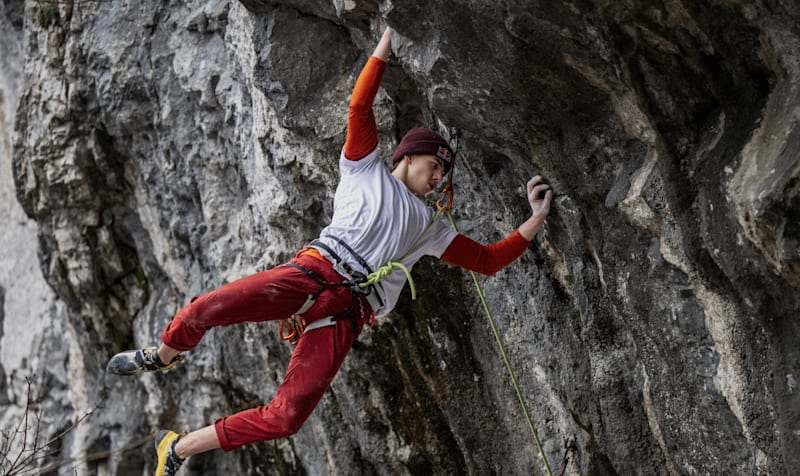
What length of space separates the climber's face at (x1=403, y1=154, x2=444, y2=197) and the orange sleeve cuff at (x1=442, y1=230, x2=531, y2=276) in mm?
296

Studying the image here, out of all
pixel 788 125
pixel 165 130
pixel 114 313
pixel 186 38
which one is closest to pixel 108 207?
pixel 114 313

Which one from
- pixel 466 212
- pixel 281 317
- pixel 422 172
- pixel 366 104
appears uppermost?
pixel 366 104

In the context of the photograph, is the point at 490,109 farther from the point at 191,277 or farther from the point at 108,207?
the point at 108,207

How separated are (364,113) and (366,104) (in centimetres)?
5

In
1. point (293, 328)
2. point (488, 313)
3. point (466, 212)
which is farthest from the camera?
point (466, 212)

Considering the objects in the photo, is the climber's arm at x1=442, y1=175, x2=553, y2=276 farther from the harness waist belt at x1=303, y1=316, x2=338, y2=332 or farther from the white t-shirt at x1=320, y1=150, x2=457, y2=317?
the harness waist belt at x1=303, y1=316, x2=338, y2=332

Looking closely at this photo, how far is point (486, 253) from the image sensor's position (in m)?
4.39

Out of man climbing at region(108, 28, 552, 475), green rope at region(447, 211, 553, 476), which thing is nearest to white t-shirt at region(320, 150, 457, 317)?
man climbing at region(108, 28, 552, 475)

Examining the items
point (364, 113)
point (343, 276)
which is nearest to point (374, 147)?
point (364, 113)

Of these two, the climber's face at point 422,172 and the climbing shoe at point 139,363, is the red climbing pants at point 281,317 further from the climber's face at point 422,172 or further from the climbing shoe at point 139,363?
the climber's face at point 422,172

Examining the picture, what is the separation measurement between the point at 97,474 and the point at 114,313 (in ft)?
5.20

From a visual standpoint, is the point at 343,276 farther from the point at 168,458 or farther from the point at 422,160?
the point at 168,458

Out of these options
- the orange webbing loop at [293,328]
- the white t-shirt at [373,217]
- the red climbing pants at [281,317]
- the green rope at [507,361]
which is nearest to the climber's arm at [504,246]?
the green rope at [507,361]

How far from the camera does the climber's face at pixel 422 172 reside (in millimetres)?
4352
